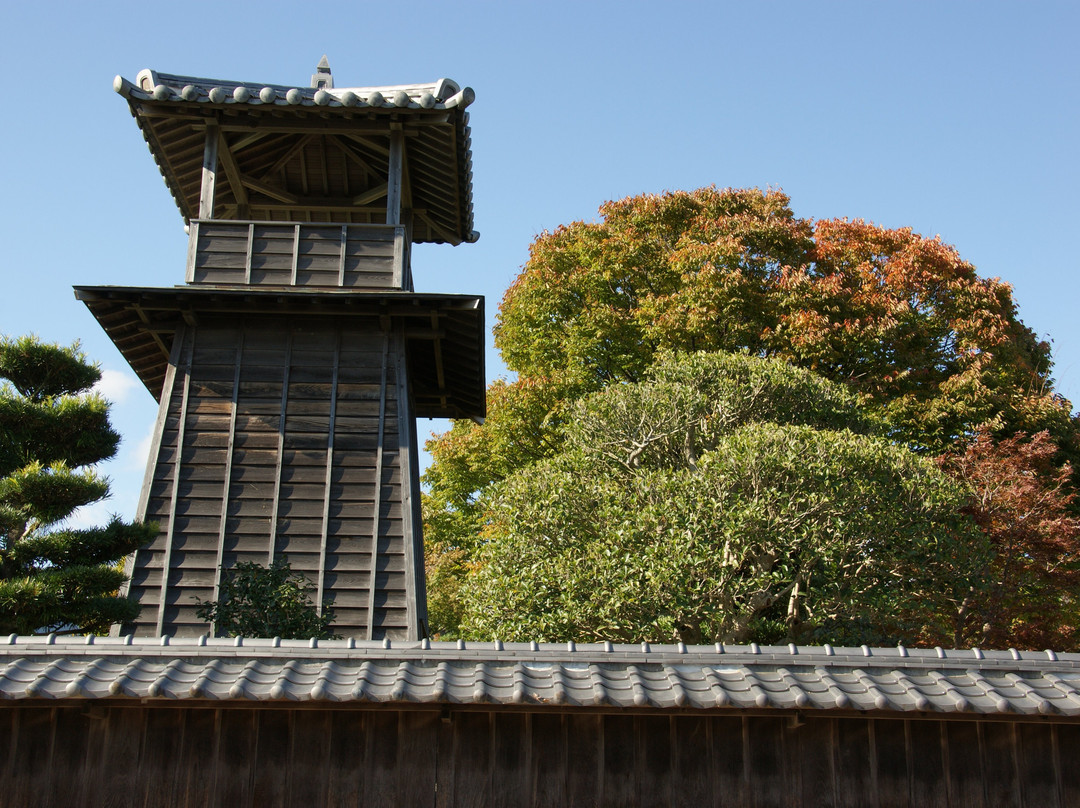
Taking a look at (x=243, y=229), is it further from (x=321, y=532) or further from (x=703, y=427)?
(x=703, y=427)

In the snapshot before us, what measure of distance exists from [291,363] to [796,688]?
844 centimetres

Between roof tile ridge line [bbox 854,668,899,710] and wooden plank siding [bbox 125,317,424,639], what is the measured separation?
6031 millimetres

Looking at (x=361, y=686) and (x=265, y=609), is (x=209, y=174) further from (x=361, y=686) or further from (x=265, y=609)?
(x=361, y=686)

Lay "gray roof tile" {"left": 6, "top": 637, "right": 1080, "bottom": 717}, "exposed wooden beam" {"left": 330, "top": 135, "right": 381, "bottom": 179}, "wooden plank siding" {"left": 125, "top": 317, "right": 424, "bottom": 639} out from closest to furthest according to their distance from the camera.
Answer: "gray roof tile" {"left": 6, "top": 637, "right": 1080, "bottom": 717}
"wooden plank siding" {"left": 125, "top": 317, "right": 424, "bottom": 639}
"exposed wooden beam" {"left": 330, "top": 135, "right": 381, "bottom": 179}

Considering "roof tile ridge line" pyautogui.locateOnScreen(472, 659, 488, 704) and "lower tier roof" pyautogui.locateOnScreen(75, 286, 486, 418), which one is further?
Result: "lower tier roof" pyautogui.locateOnScreen(75, 286, 486, 418)

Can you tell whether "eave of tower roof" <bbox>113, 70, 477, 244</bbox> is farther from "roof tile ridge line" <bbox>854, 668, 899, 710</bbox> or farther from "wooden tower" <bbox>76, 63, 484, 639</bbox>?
"roof tile ridge line" <bbox>854, 668, 899, 710</bbox>

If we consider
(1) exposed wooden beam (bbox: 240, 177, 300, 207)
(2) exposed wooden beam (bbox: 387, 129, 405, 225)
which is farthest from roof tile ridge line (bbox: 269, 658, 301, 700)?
(1) exposed wooden beam (bbox: 240, 177, 300, 207)

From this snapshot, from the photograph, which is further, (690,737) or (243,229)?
(243,229)

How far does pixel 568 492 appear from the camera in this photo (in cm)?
1334

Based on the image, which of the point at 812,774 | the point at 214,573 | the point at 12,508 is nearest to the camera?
the point at 812,774

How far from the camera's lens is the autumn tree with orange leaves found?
19.4 metres

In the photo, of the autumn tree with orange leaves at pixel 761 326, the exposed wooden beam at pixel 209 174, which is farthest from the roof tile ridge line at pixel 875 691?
the autumn tree with orange leaves at pixel 761 326

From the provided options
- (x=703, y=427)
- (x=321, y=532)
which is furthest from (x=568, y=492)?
(x=321, y=532)

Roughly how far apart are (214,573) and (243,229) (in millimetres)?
4458
